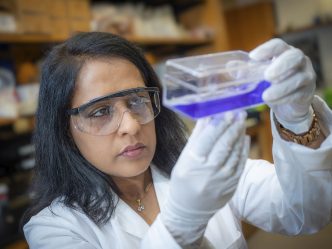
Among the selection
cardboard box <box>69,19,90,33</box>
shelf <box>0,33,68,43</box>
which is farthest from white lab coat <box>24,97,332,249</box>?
cardboard box <box>69,19,90,33</box>

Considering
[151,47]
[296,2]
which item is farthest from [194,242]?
[296,2]

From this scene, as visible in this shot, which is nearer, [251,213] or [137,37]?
[251,213]

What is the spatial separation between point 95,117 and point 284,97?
0.48 meters

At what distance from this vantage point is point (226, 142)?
2.11 ft

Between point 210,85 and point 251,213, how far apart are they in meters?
0.59

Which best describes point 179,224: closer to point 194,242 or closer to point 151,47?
point 194,242

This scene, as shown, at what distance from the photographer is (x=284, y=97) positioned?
2.15 feet

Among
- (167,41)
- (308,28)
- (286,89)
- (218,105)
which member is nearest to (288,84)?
(286,89)

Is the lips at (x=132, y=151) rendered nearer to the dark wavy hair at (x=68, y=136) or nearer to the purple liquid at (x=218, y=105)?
the dark wavy hair at (x=68, y=136)

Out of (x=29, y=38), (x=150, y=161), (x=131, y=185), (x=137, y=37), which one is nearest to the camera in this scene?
(x=150, y=161)

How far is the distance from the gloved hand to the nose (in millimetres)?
337

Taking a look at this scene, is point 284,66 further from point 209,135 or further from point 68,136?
point 68,136

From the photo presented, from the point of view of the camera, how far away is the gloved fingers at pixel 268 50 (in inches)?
26.3

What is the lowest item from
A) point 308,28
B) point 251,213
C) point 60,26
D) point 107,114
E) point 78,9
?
point 251,213
